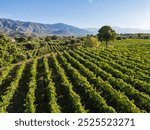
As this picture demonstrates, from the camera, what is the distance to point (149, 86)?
22.5m

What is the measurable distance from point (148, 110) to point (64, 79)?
34.4 feet

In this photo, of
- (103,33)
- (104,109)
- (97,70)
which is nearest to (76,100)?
(104,109)

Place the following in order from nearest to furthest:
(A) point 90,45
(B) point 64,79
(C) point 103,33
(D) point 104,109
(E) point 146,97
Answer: (D) point 104,109
(E) point 146,97
(B) point 64,79
(C) point 103,33
(A) point 90,45

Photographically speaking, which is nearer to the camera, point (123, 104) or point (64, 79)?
point (123, 104)

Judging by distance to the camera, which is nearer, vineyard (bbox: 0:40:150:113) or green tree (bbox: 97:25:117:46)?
vineyard (bbox: 0:40:150:113)

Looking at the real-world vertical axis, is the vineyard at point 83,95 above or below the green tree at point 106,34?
below

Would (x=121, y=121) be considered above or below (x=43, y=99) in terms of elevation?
above

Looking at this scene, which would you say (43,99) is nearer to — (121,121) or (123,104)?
(123,104)

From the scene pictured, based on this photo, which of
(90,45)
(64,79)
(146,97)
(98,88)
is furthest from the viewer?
(90,45)

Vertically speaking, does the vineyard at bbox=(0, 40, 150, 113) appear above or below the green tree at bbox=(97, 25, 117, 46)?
below

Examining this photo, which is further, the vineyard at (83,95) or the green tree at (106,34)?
the green tree at (106,34)

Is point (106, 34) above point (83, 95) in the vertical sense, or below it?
above

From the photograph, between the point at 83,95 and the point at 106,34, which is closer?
the point at 83,95

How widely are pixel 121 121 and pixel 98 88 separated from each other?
10.3 metres
